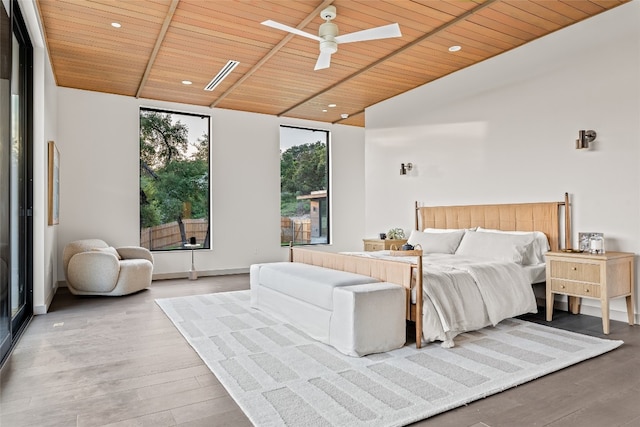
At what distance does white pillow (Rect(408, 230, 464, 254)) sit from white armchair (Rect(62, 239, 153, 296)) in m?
3.93

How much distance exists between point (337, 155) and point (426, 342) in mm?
6160

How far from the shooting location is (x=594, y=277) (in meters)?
3.71

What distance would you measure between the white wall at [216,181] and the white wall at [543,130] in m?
2.45

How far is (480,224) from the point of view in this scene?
210 inches

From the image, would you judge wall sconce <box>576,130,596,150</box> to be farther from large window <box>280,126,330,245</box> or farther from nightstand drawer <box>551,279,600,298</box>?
large window <box>280,126,330,245</box>

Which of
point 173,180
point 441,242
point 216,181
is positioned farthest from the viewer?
point 216,181

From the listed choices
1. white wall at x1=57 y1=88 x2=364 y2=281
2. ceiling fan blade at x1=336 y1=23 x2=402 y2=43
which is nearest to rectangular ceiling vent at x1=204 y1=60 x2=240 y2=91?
white wall at x1=57 y1=88 x2=364 y2=281

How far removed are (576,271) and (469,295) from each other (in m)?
1.18

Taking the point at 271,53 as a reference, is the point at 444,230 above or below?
below

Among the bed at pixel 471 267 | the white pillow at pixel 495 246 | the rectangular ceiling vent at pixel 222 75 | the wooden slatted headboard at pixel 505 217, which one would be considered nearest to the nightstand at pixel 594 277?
the bed at pixel 471 267

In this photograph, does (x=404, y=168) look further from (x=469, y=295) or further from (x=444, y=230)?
(x=469, y=295)

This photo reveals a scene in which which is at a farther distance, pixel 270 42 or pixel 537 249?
pixel 270 42

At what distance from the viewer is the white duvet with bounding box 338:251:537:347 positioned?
3.27 m

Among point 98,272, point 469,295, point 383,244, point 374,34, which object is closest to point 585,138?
point 469,295
